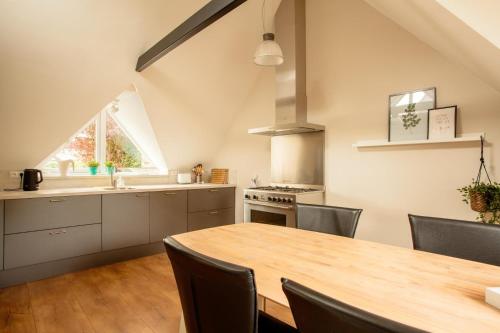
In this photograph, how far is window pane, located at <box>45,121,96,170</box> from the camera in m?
3.49

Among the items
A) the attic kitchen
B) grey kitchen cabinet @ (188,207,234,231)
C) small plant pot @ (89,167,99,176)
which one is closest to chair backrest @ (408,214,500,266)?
the attic kitchen

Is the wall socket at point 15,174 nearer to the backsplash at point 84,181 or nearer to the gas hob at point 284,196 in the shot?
the backsplash at point 84,181

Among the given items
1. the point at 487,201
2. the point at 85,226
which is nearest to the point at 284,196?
the point at 487,201

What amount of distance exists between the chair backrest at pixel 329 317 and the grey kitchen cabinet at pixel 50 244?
3008 mm

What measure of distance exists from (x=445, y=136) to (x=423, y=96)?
413 mm

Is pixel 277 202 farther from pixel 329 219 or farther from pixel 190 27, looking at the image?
pixel 190 27

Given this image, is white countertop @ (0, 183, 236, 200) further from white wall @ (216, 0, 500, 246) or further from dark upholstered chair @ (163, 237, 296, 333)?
dark upholstered chair @ (163, 237, 296, 333)

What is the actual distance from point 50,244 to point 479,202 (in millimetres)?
3705

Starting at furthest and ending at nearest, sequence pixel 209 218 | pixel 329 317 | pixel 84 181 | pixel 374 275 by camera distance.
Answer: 1. pixel 209 218
2. pixel 84 181
3. pixel 374 275
4. pixel 329 317

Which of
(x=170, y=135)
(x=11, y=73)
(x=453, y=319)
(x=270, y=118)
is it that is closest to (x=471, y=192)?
(x=453, y=319)

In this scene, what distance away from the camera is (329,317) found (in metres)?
0.56

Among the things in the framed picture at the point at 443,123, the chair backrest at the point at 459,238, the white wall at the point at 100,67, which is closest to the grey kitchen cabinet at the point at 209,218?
the white wall at the point at 100,67

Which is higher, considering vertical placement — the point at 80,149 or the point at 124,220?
the point at 80,149

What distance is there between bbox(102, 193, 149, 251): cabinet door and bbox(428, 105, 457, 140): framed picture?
10.1ft
